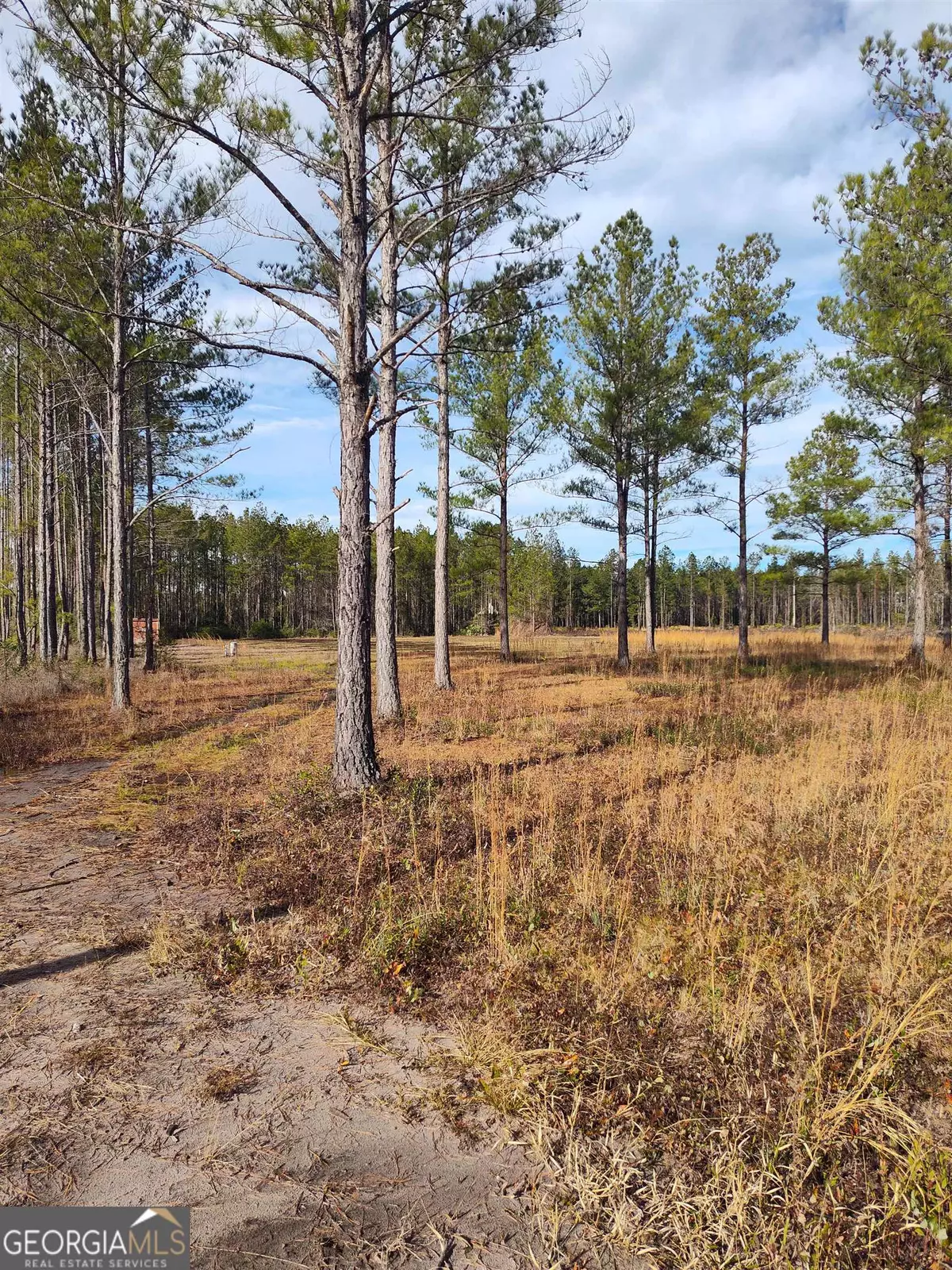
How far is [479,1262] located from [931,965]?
2.72 metres

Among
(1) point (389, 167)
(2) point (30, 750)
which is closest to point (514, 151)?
(1) point (389, 167)

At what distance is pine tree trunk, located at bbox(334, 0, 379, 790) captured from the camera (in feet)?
19.2

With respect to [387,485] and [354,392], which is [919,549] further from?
[354,392]

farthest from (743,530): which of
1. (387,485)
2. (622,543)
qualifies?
(387,485)

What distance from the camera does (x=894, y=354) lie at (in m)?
11.1

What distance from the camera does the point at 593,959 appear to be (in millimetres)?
3320

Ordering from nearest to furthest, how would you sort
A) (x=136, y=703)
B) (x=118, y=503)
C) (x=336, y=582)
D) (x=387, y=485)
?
(x=387, y=485), (x=118, y=503), (x=136, y=703), (x=336, y=582)

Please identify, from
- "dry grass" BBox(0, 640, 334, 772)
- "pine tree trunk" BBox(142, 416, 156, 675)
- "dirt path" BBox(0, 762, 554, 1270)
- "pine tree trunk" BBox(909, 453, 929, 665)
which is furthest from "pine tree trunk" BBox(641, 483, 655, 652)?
"dirt path" BBox(0, 762, 554, 1270)

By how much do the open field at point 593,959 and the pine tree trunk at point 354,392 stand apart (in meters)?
1.35

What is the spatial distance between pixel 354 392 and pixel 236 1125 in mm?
5454

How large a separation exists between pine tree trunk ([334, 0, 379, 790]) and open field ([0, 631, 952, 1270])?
1353 mm

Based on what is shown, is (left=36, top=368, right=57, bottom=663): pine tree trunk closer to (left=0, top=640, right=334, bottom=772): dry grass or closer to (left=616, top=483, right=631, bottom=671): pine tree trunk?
(left=0, top=640, right=334, bottom=772): dry grass

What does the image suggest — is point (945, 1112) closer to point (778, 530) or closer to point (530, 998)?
point (530, 998)

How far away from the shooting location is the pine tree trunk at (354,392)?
19.2 ft
